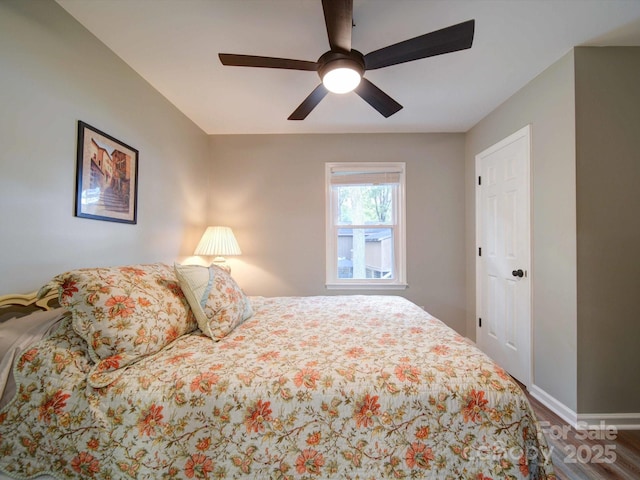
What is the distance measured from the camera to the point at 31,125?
52.0 inches

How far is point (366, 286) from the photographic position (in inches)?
124

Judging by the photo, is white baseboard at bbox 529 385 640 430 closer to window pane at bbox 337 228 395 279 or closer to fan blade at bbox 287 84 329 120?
window pane at bbox 337 228 395 279

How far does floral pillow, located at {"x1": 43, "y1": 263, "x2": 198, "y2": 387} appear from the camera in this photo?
1.05m

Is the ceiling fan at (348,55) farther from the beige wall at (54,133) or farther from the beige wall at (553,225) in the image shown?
the beige wall at (553,225)

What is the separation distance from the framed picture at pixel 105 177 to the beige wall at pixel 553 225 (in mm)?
3140

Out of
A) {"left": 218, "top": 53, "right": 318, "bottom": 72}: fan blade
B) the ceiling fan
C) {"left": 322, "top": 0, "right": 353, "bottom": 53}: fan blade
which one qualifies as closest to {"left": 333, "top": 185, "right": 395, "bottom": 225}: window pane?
the ceiling fan

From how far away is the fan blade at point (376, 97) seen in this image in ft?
5.54

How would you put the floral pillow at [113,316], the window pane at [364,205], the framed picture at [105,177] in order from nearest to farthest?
the floral pillow at [113,316] → the framed picture at [105,177] → the window pane at [364,205]

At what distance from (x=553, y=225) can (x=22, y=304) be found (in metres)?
3.21

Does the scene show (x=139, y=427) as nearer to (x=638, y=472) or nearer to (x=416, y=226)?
(x=638, y=472)

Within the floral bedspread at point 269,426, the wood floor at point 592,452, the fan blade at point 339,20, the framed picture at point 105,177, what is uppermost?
the fan blade at point 339,20

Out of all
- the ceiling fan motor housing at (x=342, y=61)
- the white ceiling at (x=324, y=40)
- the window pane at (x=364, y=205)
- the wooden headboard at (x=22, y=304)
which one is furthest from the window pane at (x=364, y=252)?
the wooden headboard at (x=22, y=304)

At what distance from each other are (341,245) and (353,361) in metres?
2.19

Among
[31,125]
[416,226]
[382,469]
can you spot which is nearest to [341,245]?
[416,226]
